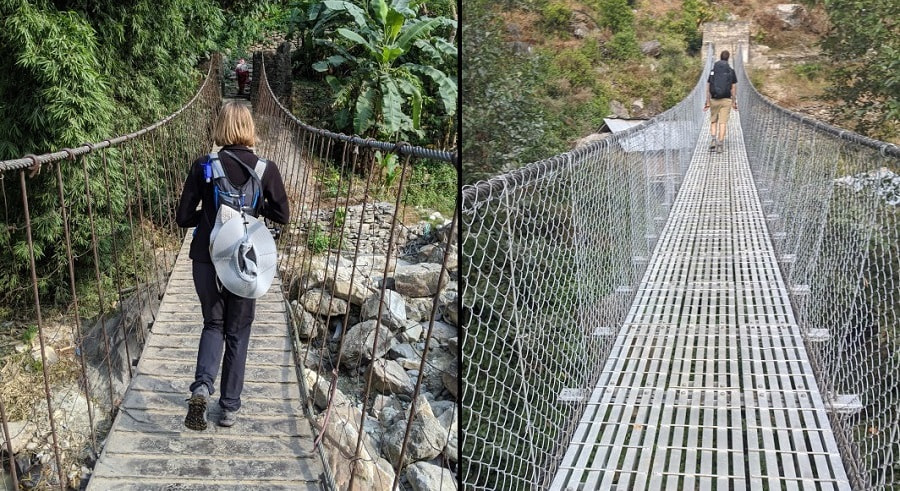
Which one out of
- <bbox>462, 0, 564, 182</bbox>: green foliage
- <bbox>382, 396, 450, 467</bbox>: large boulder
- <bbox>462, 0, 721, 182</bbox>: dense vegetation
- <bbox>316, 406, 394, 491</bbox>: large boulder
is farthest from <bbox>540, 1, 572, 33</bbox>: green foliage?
<bbox>316, 406, 394, 491</bbox>: large boulder

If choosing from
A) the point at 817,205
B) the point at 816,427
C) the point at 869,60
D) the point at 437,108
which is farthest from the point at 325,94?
the point at 869,60

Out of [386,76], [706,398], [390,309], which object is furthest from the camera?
[386,76]

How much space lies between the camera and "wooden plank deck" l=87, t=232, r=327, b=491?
152 cm

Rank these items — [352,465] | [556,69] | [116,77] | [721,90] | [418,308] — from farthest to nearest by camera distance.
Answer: [556,69] < [721,90] < [418,308] < [116,77] < [352,465]

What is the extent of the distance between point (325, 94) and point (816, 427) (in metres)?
6.20

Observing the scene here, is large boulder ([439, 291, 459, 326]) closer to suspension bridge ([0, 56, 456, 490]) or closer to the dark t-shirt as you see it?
suspension bridge ([0, 56, 456, 490])

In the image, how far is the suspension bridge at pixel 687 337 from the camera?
151 cm

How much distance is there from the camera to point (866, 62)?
9.98m

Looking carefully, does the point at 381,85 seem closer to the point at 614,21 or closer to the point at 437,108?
the point at 437,108

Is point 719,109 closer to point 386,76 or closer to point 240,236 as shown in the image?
point 386,76

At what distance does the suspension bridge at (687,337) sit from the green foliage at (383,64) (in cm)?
249

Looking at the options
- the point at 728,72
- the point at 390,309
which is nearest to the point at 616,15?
the point at 728,72

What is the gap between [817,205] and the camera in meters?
3.09

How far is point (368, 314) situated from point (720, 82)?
152 inches
